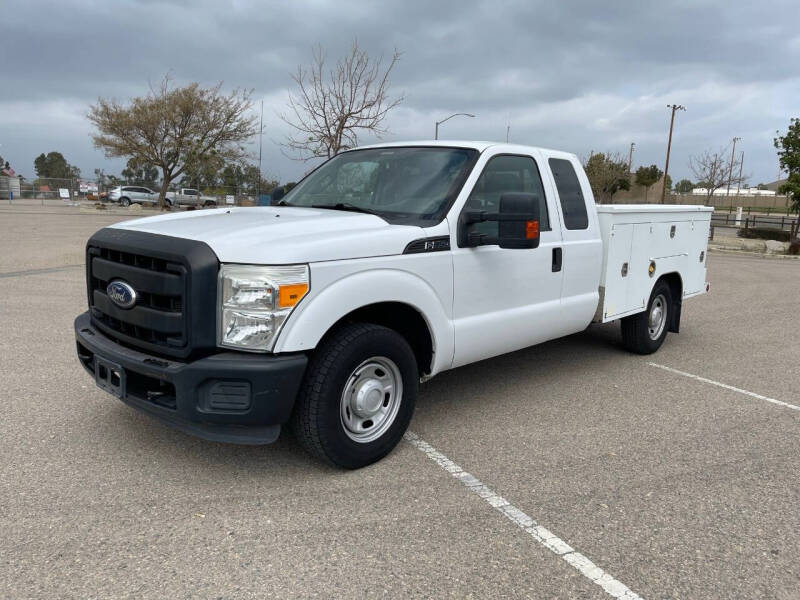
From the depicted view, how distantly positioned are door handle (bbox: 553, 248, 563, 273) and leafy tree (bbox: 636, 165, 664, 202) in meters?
67.8

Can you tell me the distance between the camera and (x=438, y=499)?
3441 mm

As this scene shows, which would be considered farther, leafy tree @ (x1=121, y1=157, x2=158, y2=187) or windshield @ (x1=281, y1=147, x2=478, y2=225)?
leafy tree @ (x1=121, y1=157, x2=158, y2=187)

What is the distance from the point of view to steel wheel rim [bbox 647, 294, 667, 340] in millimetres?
6605

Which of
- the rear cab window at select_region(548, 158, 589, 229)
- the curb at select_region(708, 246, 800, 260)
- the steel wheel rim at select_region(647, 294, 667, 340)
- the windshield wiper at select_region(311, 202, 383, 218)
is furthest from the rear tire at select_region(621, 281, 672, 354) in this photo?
Answer: the curb at select_region(708, 246, 800, 260)

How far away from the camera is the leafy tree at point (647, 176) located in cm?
6993

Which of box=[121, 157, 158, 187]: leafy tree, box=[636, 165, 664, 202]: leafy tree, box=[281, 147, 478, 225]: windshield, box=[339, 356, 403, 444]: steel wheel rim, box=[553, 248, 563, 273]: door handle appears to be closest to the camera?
box=[339, 356, 403, 444]: steel wheel rim

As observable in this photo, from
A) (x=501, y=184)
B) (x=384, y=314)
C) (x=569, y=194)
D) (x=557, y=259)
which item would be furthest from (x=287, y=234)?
(x=569, y=194)

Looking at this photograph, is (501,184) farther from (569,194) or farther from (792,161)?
(792,161)

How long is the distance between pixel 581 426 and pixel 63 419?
11.8 ft

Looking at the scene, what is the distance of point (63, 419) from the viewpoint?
435 cm

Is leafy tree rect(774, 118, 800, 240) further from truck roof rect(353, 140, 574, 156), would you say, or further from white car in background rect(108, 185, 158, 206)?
white car in background rect(108, 185, 158, 206)

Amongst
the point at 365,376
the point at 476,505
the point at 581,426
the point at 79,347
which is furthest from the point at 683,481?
the point at 79,347

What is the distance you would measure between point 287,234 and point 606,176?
181ft

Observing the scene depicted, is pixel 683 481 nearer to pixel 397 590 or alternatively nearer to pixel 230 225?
pixel 397 590
